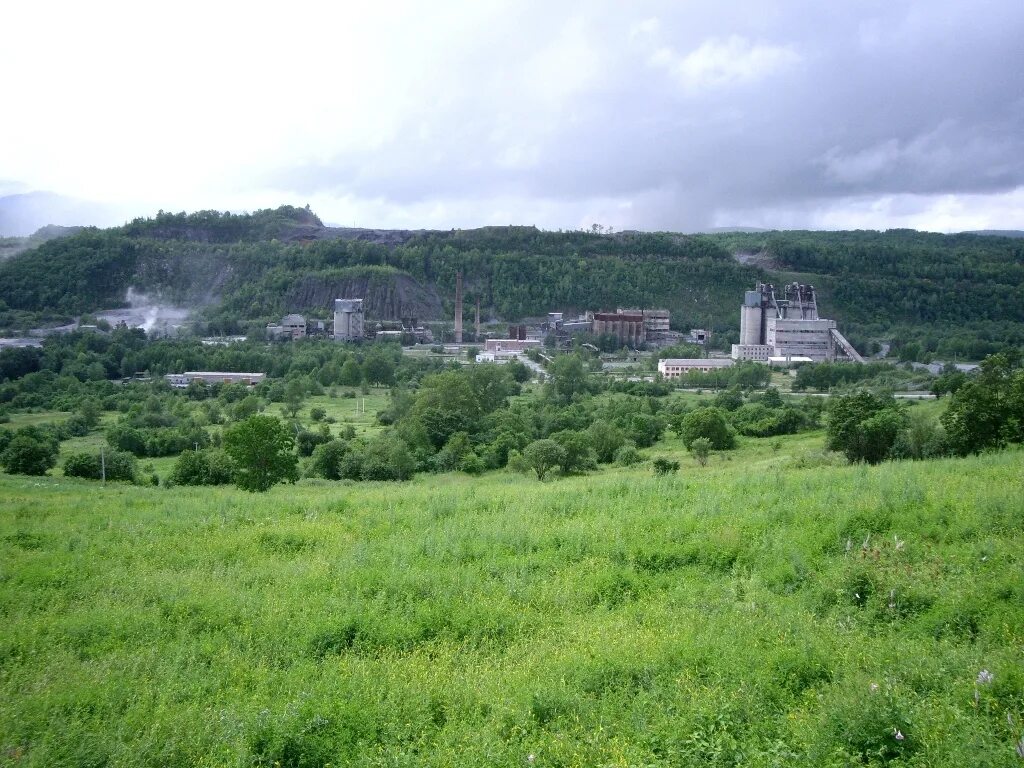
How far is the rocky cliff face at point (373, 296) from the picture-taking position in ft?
282

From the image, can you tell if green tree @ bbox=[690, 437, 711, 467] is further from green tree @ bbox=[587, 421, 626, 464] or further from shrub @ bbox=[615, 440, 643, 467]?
green tree @ bbox=[587, 421, 626, 464]

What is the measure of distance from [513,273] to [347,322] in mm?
27397

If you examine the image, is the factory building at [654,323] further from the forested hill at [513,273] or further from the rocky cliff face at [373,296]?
the rocky cliff face at [373,296]

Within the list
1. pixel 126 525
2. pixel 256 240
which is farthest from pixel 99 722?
pixel 256 240

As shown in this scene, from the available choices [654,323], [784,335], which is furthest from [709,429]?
[654,323]

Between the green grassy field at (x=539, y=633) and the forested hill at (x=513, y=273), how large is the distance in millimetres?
66549

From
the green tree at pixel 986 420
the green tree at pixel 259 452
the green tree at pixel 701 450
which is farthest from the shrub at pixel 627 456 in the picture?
the green tree at pixel 259 452

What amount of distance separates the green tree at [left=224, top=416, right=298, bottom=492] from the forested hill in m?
56.2

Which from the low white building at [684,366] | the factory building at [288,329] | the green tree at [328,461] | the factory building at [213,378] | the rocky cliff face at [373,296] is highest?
the rocky cliff face at [373,296]

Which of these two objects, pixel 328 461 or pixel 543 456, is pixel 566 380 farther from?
pixel 328 461

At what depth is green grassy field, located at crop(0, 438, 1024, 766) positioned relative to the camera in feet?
13.7

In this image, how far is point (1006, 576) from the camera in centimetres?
571

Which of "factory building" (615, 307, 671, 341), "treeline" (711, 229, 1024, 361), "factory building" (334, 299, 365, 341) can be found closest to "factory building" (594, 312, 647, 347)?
"factory building" (615, 307, 671, 341)

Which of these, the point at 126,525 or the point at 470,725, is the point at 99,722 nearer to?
the point at 470,725
